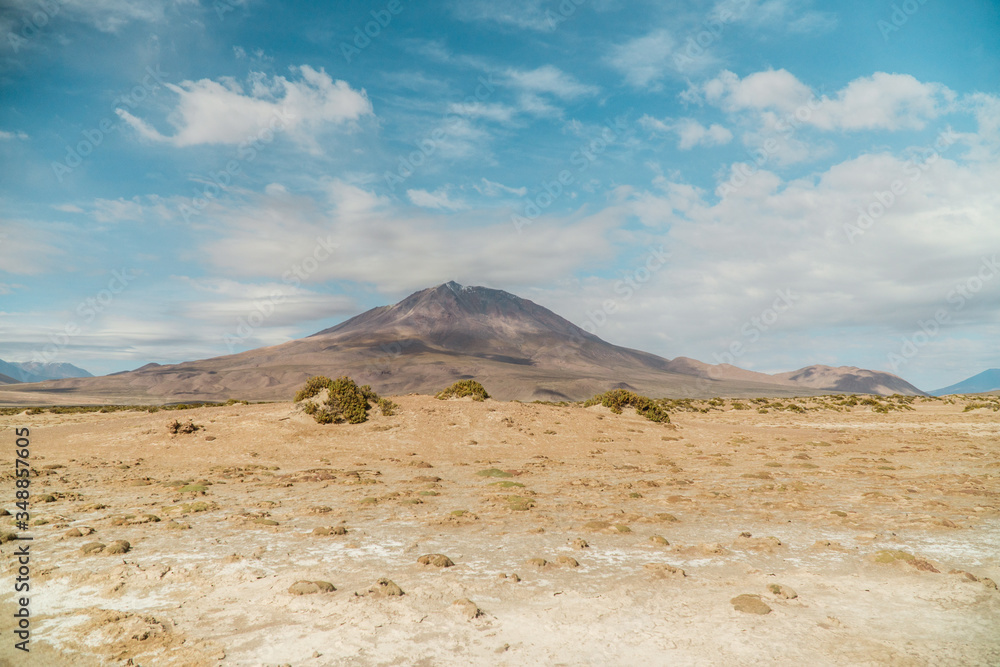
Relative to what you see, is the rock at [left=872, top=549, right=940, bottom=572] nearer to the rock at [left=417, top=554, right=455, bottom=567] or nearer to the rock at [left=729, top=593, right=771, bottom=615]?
the rock at [left=729, top=593, right=771, bottom=615]

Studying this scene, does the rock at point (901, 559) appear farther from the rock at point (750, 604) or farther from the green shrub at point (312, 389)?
the green shrub at point (312, 389)

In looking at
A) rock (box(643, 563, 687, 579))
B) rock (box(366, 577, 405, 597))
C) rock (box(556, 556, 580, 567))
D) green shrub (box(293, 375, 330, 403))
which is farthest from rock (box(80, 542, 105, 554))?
green shrub (box(293, 375, 330, 403))

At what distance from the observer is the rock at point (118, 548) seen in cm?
898

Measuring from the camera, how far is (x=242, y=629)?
6.21m

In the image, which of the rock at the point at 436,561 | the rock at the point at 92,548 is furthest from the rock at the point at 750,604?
the rock at the point at 92,548

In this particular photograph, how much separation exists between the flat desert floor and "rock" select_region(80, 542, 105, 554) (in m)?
0.03

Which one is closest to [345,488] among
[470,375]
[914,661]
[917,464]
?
[914,661]

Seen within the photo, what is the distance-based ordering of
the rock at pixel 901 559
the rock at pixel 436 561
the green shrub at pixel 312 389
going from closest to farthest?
the rock at pixel 901 559 → the rock at pixel 436 561 → the green shrub at pixel 312 389

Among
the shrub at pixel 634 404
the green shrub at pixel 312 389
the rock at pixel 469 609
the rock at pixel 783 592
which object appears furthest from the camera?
the shrub at pixel 634 404

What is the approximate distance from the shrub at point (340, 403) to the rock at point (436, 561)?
2140 centimetres

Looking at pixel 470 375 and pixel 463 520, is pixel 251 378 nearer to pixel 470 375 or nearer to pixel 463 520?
pixel 470 375

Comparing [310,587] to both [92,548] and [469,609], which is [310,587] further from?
[92,548]

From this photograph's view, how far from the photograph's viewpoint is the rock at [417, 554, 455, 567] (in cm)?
845

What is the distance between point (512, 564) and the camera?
859 centimetres
